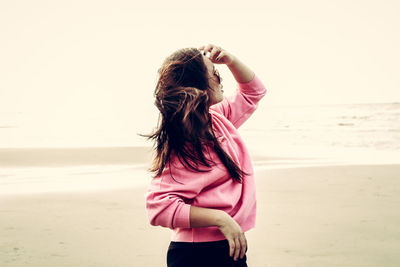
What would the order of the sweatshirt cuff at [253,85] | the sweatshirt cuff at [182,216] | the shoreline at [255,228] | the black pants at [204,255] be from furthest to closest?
the shoreline at [255,228] → the sweatshirt cuff at [253,85] → the black pants at [204,255] → the sweatshirt cuff at [182,216]

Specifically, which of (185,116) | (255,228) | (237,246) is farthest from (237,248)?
(255,228)

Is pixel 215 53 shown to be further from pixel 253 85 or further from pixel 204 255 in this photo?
pixel 204 255

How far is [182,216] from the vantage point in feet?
4.57

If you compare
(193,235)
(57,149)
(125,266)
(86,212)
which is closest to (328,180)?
(86,212)

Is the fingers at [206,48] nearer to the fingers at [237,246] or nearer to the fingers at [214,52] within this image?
the fingers at [214,52]

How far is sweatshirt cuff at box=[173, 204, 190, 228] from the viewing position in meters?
1.39

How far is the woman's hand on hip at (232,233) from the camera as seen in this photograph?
139 cm

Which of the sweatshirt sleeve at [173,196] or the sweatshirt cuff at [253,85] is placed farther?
the sweatshirt cuff at [253,85]

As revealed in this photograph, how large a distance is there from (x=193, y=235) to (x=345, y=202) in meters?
4.17

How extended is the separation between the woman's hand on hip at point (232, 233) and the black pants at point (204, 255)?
11cm

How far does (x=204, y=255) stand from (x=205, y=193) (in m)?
0.21

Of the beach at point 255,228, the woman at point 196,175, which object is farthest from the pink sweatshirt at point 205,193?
the beach at point 255,228

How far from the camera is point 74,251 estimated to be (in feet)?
11.9

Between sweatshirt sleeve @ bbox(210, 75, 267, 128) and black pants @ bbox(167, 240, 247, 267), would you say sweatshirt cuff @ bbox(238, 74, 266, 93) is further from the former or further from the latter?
black pants @ bbox(167, 240, 247, 267)
